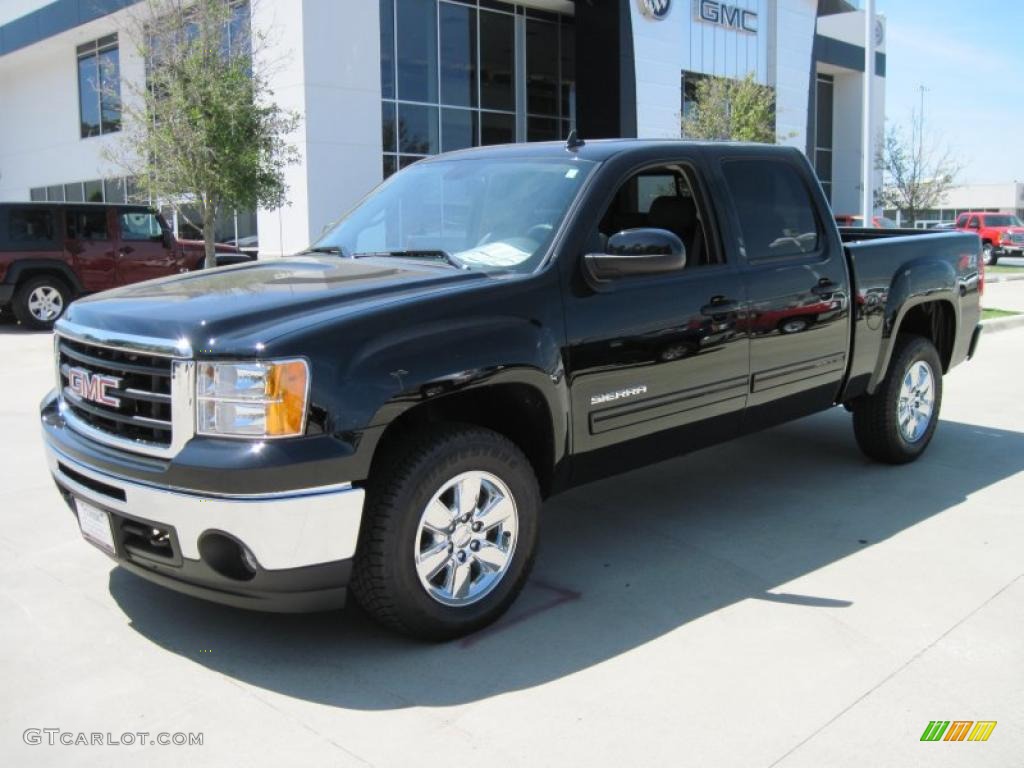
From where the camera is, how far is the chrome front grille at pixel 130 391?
3377 millimetres

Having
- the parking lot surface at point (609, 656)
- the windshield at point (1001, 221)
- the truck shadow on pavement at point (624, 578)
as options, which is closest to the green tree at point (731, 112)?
the windshield at point (1001, 221)

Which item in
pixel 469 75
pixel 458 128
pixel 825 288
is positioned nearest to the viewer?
pixel 825 288

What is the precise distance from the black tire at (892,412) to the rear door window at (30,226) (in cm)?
1321

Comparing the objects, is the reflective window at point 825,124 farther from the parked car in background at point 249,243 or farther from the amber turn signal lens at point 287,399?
the amber turn signal lens at point 287,399

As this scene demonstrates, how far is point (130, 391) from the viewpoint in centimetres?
357

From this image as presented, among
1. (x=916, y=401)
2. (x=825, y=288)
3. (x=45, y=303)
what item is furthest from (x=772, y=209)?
(x=45, y=303)

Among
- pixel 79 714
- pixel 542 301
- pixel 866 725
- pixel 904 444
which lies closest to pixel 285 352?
pixel 542 301

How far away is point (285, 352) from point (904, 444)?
4.63 m

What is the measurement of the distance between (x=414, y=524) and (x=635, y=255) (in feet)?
4.99

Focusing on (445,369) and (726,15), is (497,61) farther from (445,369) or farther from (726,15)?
(445,369)

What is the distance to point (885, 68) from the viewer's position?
42469 millimetres

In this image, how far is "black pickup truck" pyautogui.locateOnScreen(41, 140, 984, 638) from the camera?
3.34 meters

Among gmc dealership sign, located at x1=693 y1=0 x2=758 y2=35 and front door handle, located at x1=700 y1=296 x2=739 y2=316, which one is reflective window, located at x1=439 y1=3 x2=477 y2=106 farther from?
front door handle, located at x1=700 y1=296 x2=739 y2=316

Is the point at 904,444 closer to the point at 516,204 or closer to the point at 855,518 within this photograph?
the point at 855,518
